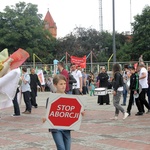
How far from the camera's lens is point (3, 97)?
159 inches

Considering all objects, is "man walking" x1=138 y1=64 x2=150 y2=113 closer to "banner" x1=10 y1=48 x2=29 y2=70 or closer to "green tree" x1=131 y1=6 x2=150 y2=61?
"banner" x1=10 y1=48 x2=29 y2=70

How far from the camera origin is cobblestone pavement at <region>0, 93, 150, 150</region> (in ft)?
23.8

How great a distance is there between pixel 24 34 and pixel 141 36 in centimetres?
2283

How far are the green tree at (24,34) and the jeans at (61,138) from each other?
61109 millimetres

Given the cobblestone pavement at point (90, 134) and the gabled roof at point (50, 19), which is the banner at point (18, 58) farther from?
the gabled roof at point (50, 19)

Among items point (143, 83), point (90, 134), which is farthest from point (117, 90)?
point (90, 134)

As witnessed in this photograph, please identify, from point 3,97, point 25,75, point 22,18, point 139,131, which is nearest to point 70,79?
point 25,75

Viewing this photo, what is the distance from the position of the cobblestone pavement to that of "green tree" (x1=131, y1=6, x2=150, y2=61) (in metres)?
43.5

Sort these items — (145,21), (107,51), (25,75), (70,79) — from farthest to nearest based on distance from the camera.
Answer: (107,51) → (145,21) → (25,75) → (70,79)

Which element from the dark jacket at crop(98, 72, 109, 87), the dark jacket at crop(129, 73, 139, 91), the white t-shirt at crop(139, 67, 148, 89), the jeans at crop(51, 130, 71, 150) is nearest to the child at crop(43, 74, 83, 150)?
the jeans at crop(51, 130, 71, 150)

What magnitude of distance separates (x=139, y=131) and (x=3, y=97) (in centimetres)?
551

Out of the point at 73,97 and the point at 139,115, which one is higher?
the point at 73,97

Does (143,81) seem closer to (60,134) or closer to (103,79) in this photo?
(103,79)

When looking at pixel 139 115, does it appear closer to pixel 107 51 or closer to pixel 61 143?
pixel 61 143
